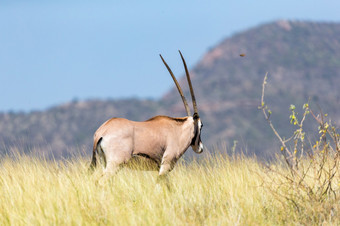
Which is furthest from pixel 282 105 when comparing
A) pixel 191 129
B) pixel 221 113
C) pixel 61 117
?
pixel 191 129

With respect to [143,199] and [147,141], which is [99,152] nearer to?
[147,141]

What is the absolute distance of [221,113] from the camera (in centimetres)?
10344

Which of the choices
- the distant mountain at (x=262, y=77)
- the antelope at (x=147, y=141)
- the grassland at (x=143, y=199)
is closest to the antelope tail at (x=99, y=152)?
the antelope at (x=147, y=141)

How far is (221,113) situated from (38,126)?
102 ft

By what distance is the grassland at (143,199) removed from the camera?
6.41 m

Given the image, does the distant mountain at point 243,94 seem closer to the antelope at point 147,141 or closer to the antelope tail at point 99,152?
the antelope at point 147,141

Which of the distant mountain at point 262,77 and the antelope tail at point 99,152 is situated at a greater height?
the antelope tail at point 99,152

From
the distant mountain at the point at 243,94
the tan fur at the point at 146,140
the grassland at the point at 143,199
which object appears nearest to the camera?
the grassland at the point at 143,199

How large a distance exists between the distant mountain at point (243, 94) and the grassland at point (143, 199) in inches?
1949

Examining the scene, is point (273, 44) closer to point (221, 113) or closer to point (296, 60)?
point (296, 60)

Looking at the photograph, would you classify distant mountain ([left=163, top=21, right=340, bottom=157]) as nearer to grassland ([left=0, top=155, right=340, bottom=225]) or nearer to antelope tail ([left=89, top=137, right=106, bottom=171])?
grassland ([left=0, top=155, right=340, bottom=225])

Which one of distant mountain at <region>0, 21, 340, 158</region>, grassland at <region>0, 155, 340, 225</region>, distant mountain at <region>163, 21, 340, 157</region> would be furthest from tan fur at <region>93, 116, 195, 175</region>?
distant mountain at <region>163, 21, 340, 157</region>

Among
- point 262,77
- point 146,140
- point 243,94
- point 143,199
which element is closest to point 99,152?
point 146,140

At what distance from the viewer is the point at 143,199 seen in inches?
276
